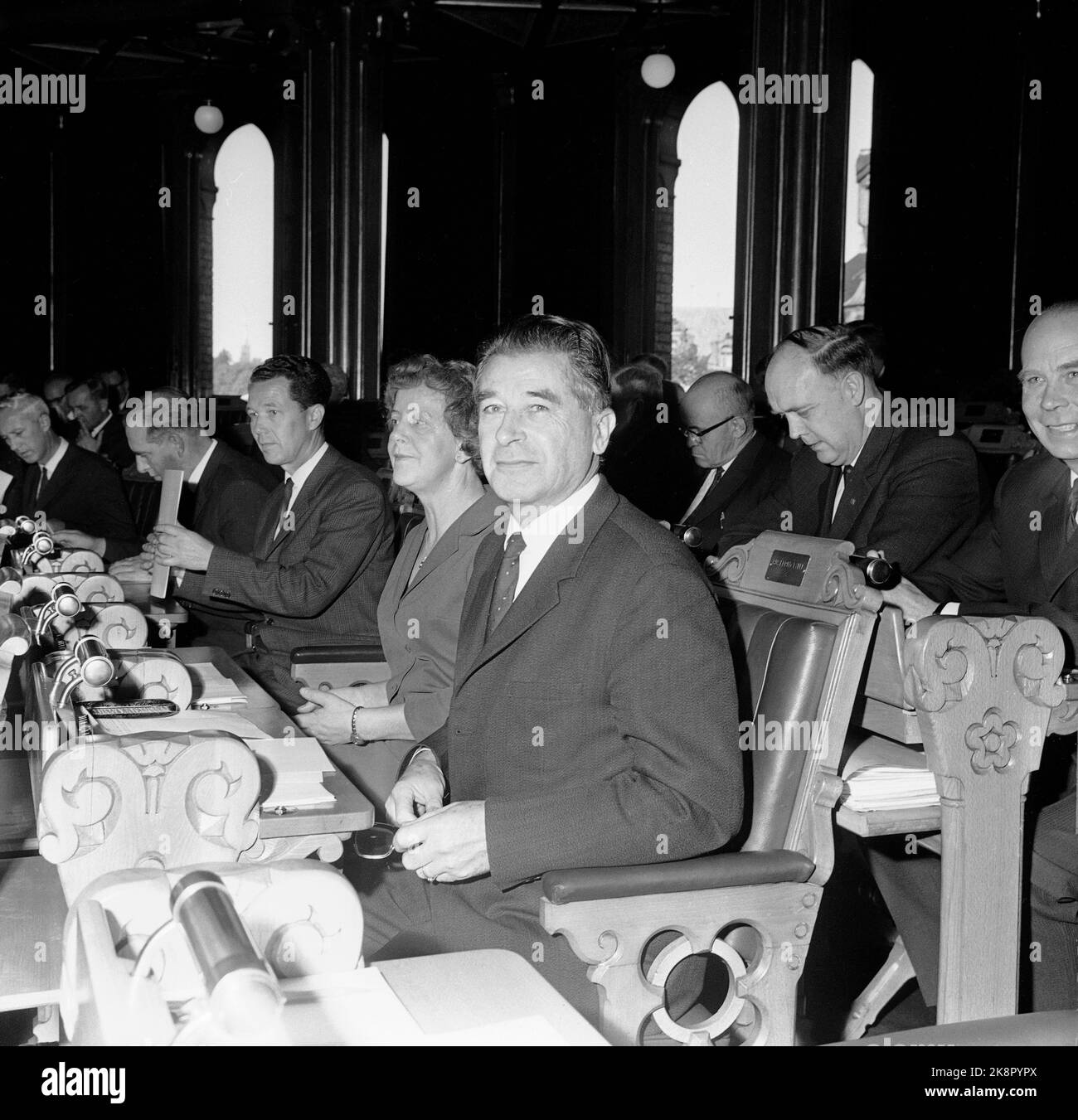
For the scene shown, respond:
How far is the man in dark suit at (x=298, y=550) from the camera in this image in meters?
3.38

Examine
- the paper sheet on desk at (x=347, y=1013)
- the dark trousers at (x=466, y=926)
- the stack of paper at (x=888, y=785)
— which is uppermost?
the paper sheet on desk at (x=347, y=1013)

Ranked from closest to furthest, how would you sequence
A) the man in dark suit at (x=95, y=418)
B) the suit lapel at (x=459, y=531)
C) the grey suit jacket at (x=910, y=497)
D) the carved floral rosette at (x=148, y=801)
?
1. the carved floral rosette at (x=148, y=801)
2. the suit lapel at (x=459, y=531)
3. the grey suit jacket at (x=910, y=497)
4. the man in dark suit at (x=95, y=418)

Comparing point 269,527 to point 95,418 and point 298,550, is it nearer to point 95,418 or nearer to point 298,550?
point 298,550

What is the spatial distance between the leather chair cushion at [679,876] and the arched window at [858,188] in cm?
661

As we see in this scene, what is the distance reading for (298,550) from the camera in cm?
351

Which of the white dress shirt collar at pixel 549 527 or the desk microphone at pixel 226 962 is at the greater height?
the white dress shirt collar at pixel 549 527

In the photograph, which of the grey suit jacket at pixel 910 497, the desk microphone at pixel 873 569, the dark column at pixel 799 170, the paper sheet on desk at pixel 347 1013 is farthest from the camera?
the dark column at pixel 799 170

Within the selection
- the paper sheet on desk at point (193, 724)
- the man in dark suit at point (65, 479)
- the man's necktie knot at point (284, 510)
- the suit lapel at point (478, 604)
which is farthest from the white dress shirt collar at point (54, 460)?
the suit lapel at point (478, 604)

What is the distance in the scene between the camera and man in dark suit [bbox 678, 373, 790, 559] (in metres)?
4.72

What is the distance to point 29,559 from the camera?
3211 millimetres

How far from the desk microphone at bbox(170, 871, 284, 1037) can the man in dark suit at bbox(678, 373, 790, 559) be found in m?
3.98

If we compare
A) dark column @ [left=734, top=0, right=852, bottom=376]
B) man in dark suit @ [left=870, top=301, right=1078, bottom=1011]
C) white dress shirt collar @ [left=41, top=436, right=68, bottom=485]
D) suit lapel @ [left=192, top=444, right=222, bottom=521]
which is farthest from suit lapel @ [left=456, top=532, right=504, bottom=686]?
dark column @ [left=734, top=0, right=852, bottom=376]

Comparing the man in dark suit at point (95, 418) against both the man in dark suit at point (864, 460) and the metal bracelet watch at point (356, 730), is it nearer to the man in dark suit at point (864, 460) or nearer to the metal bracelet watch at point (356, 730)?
the man in dark suit at point (864, 460)

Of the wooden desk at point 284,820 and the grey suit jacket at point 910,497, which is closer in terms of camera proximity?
the wooden desk at point 284,820
